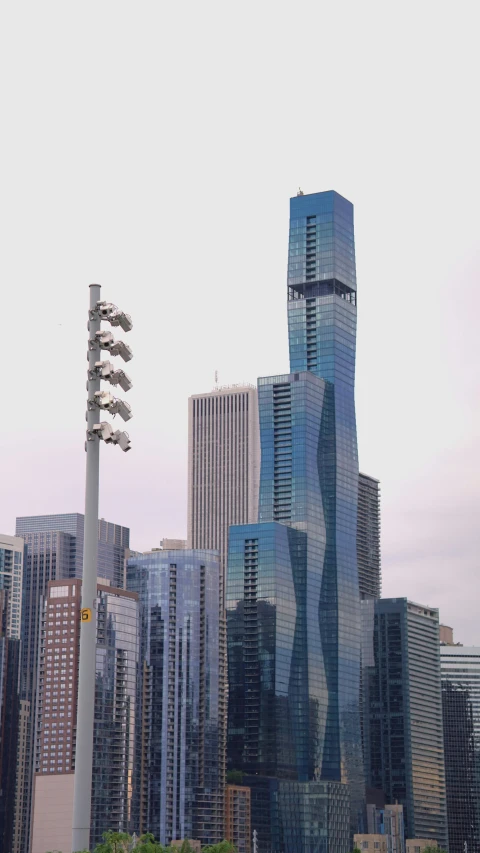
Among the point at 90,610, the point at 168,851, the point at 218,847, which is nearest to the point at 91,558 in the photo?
the point at 90,610

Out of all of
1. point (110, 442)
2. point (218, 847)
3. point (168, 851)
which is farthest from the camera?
point (218, 847)

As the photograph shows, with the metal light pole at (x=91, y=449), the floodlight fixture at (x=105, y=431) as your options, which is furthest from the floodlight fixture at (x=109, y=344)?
the floodlight fixture at (x=105, y=431)

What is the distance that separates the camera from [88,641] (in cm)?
2650

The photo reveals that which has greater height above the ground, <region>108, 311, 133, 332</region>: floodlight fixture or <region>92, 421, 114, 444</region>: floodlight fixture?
<region>108, 311, 133, 332</region>: floodlight fixture

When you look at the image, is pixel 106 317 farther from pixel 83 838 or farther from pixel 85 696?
pixel 83 838

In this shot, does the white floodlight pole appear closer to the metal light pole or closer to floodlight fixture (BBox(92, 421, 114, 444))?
the metal light pole

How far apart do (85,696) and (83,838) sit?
250cm

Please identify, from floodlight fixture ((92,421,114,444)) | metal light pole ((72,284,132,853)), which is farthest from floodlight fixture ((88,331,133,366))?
floodlight fixture ((92,421,114,444))

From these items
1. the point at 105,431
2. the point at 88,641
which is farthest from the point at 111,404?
the point at 88,641

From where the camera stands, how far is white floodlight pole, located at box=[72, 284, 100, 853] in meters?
25.7

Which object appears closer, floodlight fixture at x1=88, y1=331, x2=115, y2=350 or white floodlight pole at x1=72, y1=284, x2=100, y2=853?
floodlight fixture at x1=88, y1=331, x2=115, y2=350

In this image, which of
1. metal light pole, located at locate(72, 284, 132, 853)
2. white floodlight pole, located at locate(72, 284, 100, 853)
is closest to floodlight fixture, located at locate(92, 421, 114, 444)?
metal light pole, located at locate(72, 284, 132, 853)

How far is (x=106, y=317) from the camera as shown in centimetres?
2573

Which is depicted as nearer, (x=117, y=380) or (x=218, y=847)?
(x=117, y=380)
